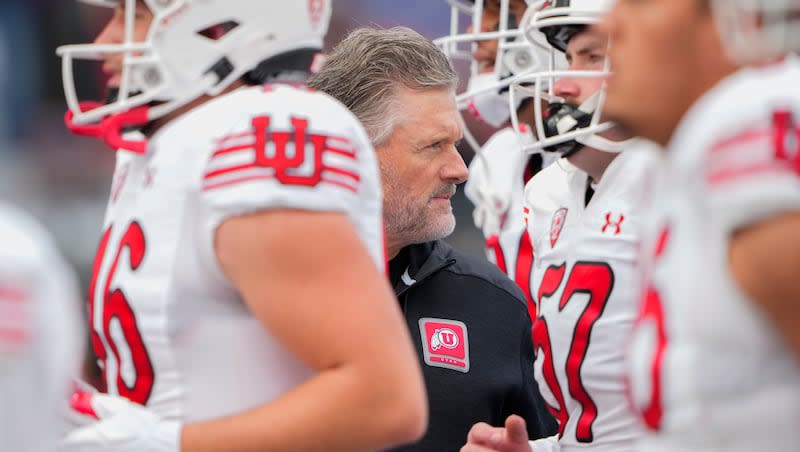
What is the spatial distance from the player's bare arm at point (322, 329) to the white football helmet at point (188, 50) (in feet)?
1.02

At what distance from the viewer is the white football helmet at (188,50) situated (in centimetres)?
168

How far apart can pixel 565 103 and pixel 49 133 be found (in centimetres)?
464

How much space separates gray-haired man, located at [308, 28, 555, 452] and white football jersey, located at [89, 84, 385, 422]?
0.87 metres

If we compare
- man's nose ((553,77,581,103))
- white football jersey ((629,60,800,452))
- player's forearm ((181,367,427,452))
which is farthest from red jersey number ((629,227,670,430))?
man's nose ((553,77,581,103))

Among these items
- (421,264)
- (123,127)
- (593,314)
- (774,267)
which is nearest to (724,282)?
(774,267)

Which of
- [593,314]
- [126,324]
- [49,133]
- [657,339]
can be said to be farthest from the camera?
[49,133]

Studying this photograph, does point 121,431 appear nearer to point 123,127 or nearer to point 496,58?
point 123,127

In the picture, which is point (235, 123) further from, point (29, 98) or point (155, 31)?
point (29, 98)

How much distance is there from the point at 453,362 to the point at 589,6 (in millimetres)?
834

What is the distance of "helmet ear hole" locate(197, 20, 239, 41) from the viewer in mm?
1709

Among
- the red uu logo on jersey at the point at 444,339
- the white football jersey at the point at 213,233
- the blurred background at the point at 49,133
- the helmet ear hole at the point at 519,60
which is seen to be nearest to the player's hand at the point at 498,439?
the red uu logo on jersey at the point at 444,339

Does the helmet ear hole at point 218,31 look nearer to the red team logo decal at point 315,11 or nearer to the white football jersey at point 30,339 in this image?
the red team logo decal at point 315,11

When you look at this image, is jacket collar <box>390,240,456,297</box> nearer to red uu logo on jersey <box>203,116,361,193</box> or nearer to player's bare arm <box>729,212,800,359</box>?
red uu logo on jersey <box>203,116,361,193</box>

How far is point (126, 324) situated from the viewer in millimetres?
1586
